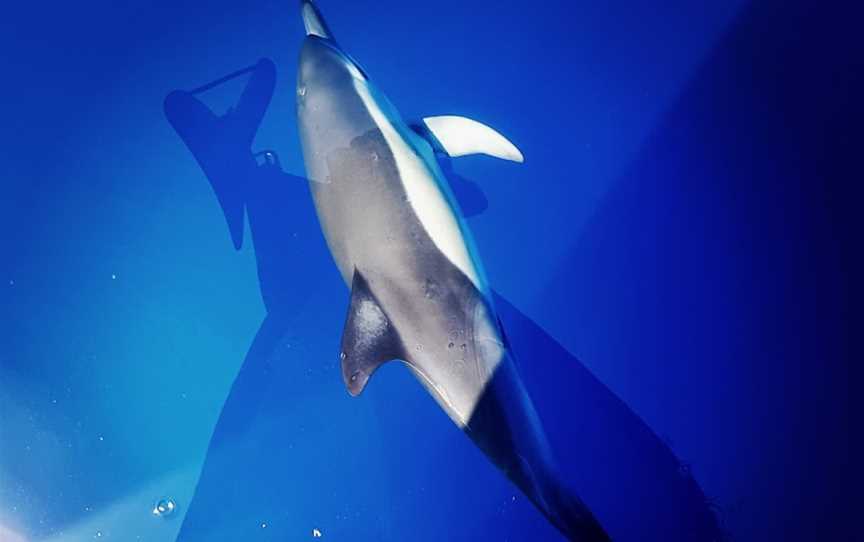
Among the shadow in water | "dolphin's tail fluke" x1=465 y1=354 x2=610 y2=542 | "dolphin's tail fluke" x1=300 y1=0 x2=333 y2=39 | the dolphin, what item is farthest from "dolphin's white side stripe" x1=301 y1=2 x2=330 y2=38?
"dolphin's tail fluke" x1=465 y1=354 x2=610 y2=542

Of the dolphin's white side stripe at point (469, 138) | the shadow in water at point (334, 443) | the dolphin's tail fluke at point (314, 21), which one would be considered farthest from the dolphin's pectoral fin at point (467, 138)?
the dolphin's tail fluke at point (314, 21)

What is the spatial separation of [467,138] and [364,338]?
66 cm

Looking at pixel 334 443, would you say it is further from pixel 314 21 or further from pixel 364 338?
pixel 314 21

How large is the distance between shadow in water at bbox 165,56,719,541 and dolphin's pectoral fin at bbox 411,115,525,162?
164mm

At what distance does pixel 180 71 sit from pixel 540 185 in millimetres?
1053

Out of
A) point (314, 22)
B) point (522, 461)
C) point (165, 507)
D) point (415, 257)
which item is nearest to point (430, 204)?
point (415, 257)

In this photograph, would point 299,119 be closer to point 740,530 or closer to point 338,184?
point 338,184

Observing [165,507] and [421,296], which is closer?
[421,296]

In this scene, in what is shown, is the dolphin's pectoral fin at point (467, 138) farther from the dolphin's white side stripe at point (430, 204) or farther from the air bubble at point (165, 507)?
the air bubble at point (165, 507)

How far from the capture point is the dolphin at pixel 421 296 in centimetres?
126

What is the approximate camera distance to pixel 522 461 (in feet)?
4.13

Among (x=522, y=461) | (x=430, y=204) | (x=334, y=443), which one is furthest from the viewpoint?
(x=334, y=443)

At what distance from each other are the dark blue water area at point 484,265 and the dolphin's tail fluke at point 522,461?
1.28ft

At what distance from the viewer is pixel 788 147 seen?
5.74 ft
